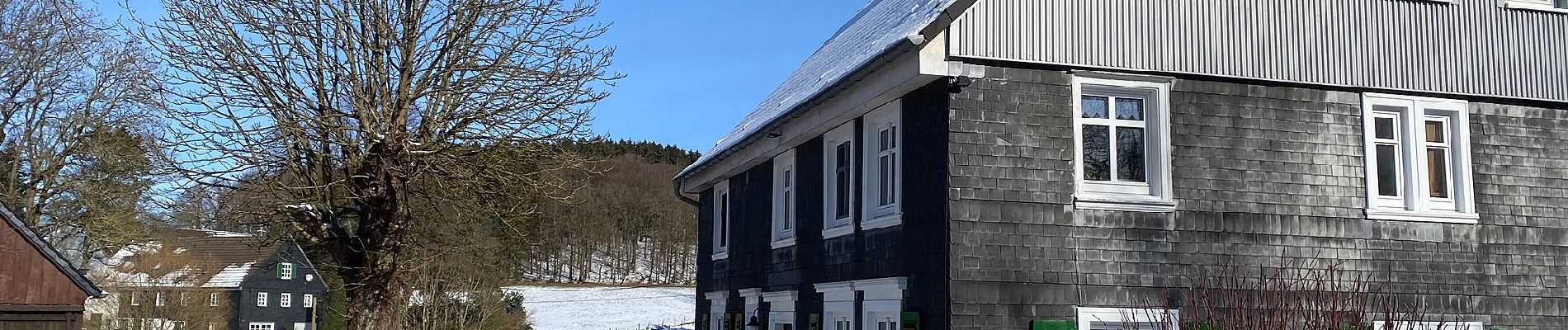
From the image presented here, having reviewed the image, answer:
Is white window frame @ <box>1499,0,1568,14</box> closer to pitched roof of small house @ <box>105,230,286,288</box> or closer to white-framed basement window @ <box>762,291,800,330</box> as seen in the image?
white-framed basement window @ <box>762,291,800,330</box>

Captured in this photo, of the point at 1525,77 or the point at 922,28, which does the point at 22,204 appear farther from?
the point at 1525,77

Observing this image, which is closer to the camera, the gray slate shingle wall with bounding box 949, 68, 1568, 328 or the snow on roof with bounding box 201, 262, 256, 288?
the gray slate shingle wall with bounding box 949, 68, 1568, 328

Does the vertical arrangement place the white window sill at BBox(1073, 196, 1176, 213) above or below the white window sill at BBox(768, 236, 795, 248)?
above

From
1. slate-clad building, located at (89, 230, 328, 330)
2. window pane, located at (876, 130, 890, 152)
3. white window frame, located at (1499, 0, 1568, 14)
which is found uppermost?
white window frame, located at (1499, 0, 1568, 14)

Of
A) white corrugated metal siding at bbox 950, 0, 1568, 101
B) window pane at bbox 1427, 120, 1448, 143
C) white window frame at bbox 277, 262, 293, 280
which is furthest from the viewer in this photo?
white window frame at bbox 277, 262, 293, 280

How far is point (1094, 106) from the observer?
13.2 metres

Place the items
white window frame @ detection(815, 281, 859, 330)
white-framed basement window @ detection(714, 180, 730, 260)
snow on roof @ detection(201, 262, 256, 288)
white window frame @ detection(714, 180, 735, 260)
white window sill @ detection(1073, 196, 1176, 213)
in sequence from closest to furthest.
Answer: white window sill @ detection(1073, 196, 1176, 213), white window frame @ detection(815, 281, 859, 330), white window frame @ detection(714, 180, 735, 260), white-framed basement window @ detection(714, 180, 730, 260), snow on roof @ detection(201, 262, 256, 288)

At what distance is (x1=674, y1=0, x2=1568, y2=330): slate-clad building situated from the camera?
12.7 m

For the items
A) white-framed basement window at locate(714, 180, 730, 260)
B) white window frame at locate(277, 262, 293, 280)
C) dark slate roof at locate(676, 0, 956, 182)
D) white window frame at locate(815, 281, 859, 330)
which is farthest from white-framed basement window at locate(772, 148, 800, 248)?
white window frame at locate(277, 262, 293, 280)

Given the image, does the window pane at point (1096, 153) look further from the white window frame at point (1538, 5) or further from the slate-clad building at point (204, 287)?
the slate-clad building at point (204, 287)

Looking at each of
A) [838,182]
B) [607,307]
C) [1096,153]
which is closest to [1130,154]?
[1096,153]

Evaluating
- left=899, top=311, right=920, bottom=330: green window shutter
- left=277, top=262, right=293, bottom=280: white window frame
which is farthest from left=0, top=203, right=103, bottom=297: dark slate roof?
left=277, top=262, right=293, bottom=280: white window frame

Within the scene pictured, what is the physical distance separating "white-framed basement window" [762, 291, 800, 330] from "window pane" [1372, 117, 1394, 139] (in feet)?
22.6

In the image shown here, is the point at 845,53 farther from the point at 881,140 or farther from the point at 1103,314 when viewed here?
the point at 1103,314
